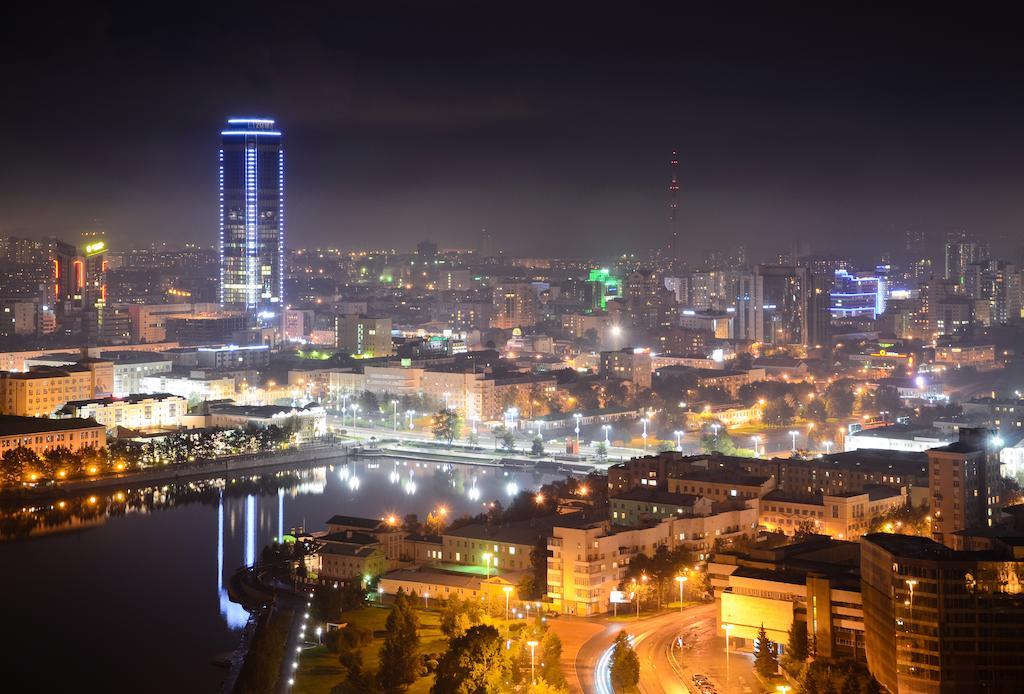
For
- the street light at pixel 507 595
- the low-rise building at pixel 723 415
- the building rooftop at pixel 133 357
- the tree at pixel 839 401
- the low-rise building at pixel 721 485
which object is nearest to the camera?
the street light at pixel 507 595

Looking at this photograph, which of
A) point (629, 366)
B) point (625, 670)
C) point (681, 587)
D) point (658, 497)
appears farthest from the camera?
point (629, 366)

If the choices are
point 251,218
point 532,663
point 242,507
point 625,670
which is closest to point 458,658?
point 532,663

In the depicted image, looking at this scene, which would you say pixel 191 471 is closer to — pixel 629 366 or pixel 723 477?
pixel 723 477

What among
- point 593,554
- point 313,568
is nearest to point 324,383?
point 313,568

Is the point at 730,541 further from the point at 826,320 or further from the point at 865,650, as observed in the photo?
the point at 826,320

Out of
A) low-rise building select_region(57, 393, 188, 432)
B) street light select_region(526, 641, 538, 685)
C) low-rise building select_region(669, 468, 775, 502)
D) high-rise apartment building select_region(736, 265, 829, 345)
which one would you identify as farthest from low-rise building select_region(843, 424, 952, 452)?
high-rise apartment building select_region(736, 265, 829, 345)

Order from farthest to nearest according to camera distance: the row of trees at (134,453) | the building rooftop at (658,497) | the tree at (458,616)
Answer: the row of trees at (134,453) < the building rooftop at (658,497) < the tree at (458,616)

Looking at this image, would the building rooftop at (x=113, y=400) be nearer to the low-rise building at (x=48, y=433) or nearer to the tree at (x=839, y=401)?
the low-rise building at (x=48, y=433)

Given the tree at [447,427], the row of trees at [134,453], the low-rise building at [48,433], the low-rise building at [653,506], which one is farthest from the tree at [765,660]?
the tree at [447,427]
